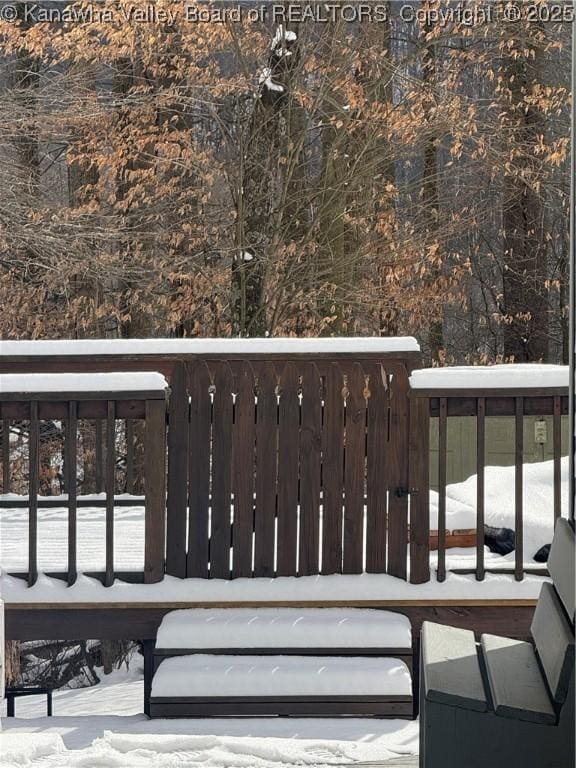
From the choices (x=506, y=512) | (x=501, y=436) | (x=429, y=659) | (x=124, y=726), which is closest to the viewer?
(x=429, y=659)

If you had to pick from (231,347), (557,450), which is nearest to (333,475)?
(557,450)

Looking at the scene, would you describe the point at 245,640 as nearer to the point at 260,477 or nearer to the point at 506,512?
the point at 260,477

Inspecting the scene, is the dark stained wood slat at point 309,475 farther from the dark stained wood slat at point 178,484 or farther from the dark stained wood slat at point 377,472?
the dark stained wood slat at point 178,484

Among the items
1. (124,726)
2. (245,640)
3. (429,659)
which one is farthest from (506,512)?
(429,659)

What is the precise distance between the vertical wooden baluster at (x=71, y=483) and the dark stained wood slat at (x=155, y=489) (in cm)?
33

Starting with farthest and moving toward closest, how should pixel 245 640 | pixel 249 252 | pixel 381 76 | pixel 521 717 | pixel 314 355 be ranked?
pixel 381 76, pixel 249 252, pixel 314 355, pixel 245 640, pixel 521 717

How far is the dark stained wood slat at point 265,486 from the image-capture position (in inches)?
192

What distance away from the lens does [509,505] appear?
5855 millimetres

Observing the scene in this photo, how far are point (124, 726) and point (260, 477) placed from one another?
134 cm

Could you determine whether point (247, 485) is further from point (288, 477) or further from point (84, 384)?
point (84, 384)

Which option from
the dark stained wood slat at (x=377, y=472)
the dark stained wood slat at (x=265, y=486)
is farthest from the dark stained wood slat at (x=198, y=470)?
the dark stained wood slat at (x=377, y=472)

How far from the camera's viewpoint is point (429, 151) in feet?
46.8

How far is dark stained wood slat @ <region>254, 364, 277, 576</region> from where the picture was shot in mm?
4883

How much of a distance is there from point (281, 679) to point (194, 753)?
45.6 inches
